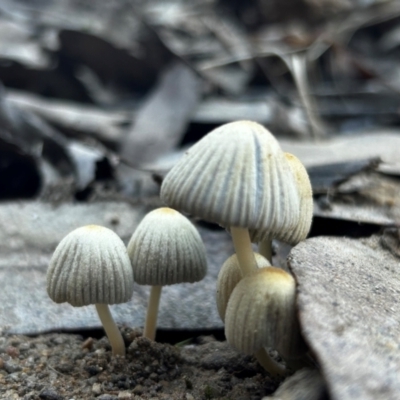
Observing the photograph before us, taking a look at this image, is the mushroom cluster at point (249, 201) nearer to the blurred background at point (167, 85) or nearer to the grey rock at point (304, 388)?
the grey rock at point (304, 388)

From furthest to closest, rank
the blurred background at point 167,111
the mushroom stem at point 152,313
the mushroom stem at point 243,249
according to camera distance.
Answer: the blurred background at point 167,111, the mushroom stem at point 152,313, the mushroom stem at point 243,249

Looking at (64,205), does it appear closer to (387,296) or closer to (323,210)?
(323,210)

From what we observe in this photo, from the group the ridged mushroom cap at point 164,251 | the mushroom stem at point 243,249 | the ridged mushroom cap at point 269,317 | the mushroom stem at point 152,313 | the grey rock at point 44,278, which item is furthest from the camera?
the grey rock at point 44,278

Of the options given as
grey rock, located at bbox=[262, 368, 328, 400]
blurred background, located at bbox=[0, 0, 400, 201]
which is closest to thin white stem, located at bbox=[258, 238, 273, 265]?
grey rock, located at bbox=[262, 368, 328, 400]

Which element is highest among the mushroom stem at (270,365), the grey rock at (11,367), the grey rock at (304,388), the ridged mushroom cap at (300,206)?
the ridged mushroom cap at (300,206)

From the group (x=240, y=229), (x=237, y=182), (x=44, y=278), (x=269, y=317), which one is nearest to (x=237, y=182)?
(x=237, y=182)

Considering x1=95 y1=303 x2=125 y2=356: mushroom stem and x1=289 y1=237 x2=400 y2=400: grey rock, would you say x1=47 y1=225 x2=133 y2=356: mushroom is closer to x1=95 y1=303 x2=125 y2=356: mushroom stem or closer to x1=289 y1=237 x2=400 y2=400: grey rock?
x1=95 y1=303 x2=125 y2=356: mushroom stem

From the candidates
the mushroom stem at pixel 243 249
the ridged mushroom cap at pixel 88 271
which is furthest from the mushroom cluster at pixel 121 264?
the mushroom stem at pixel 243 249
